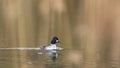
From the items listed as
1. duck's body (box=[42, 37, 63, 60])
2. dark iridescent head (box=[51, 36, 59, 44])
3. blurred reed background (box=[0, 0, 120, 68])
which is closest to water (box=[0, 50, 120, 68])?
duck's body (box=[42, 37, 63, 60])

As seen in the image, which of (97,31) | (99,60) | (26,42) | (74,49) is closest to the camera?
(99,60)

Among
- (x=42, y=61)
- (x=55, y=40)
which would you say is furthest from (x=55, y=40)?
(x=42, y=61)

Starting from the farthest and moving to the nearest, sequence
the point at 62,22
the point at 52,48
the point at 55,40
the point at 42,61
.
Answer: the point at 62,22, the point at 55,40, the point at 52,48, the point at 42,61

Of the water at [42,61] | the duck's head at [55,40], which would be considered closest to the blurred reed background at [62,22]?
the duck's head at [55,40]

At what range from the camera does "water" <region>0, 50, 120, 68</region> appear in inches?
116

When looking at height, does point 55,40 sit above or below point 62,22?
below

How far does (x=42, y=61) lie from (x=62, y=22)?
1.19 m

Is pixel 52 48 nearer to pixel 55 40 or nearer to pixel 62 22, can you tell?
pixel 55 40

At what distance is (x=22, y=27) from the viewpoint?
417 centimetres

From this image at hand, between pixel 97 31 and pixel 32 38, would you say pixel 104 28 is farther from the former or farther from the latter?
pixel 32 38

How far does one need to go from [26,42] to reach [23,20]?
1.31ft

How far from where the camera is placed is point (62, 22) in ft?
13.7

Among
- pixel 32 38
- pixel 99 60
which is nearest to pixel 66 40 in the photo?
pixel 32 38

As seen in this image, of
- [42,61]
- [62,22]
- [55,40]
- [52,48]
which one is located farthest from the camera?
[62,22]
